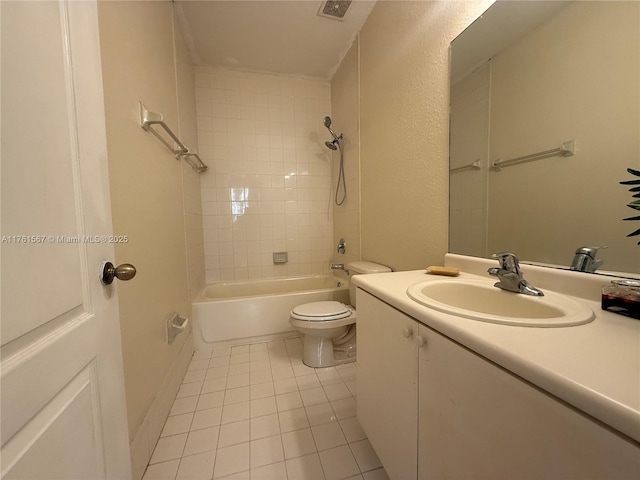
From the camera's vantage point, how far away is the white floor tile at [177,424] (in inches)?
44.4

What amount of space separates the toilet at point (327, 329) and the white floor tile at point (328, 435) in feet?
1.57

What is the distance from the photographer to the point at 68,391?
17.2 inches

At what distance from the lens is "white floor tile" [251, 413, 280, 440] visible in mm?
1104

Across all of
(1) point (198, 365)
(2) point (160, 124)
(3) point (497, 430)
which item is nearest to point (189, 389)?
(1) point (198, 365)

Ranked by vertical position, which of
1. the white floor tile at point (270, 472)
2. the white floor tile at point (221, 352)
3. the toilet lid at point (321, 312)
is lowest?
the white floor tile at point (270, 472)

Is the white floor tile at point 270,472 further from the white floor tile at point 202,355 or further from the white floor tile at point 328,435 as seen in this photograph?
the white floor tile at point 202,355

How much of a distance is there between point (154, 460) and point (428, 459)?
1087 millimetres

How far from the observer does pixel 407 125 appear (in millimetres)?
1389

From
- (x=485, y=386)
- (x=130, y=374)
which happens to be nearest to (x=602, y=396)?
(x=485, y=386)

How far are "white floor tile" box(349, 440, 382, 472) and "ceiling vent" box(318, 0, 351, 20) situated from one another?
252 centimetres

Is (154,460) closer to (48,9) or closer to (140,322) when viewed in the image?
(140,322)

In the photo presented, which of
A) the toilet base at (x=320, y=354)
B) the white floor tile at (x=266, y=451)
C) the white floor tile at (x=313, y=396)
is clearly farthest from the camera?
the toilet base at (x=320, y=354)

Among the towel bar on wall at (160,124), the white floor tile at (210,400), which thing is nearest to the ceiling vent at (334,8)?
the towel bar on wall at (160,124)

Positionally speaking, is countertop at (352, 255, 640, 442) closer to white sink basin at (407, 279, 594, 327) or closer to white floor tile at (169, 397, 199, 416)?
white sink basin at (407, 279, 594, 327)
